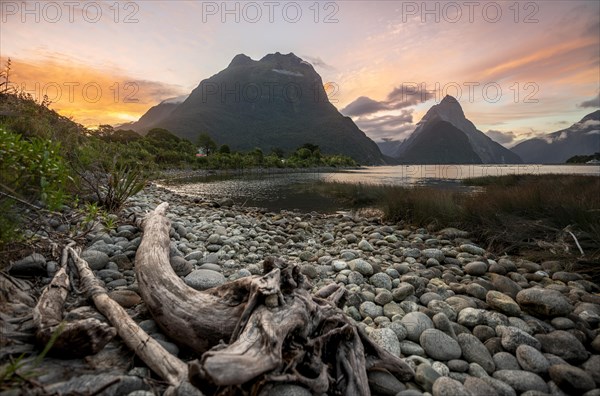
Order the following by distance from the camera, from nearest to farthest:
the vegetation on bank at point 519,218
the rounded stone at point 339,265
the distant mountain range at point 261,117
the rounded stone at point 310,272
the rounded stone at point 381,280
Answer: the rounded stone at point 381,280 → the rounded stone at point 310,272 → the rounded stone at point 339,265 → the vegetation on bank at point 519,218 → the distant mountain range at point 261,117

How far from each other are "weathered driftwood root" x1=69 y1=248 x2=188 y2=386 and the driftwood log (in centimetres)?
20

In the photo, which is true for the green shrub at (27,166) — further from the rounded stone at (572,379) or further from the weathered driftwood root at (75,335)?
the rounded stone at (572,379)

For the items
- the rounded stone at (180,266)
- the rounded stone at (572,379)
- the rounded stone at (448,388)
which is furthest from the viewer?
the rounded stone at (180,266)

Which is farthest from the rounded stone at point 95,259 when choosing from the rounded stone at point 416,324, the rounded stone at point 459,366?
the rounded stone at point 459,366

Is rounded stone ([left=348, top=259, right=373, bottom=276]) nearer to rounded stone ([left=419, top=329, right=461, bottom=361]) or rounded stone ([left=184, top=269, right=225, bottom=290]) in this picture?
rounded stone ([left=419, top=329, right=461, bottom=361])

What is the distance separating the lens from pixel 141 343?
192cm

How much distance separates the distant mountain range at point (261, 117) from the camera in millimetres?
109938

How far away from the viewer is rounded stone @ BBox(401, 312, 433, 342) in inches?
107

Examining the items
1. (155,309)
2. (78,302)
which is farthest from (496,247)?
(78,302)

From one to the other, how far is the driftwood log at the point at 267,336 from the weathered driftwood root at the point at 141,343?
20cm

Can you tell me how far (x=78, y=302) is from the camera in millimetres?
2408

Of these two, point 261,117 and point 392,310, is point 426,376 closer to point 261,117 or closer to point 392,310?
point 392,310

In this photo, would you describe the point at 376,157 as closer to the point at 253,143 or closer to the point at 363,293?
the point at 253,143

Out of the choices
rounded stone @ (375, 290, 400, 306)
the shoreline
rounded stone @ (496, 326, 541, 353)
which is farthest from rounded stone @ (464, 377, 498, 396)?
rounded stone @ (375, 290, 400, 306)
